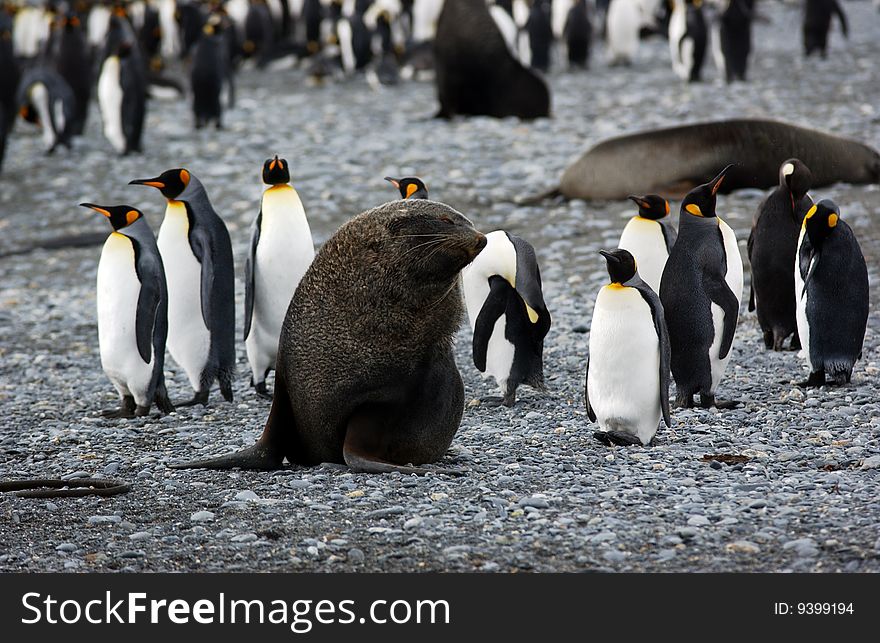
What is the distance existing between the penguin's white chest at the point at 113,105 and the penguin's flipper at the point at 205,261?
23.6 ft

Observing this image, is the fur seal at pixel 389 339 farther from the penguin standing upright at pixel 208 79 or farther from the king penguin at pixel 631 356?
the penguin standing upright at pixel 208 79

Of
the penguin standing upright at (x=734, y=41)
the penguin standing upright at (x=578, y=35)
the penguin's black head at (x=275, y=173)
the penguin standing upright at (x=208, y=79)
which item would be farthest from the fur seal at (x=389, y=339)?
the penguin standing upright at (x=578, y=35)

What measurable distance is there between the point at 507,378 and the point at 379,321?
4.37 feet

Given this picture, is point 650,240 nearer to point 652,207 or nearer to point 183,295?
point 652,207

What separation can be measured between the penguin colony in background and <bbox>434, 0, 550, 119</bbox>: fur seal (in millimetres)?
45

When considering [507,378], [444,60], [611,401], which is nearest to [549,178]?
[444,60]

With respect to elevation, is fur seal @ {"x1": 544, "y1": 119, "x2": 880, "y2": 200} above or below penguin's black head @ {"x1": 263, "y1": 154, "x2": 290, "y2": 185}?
below

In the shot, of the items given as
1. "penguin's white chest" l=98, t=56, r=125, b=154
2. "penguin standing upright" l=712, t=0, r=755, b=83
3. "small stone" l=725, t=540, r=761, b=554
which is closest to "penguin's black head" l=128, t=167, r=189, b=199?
"small stone" l=725, t=540, r=761, b=554

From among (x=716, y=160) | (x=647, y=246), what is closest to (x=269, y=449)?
(x=647, y=246)

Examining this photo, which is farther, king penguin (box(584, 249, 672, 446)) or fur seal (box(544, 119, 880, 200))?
fur seal (box(544, 119, 880, 200))

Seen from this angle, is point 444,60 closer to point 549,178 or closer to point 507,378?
point 549,178

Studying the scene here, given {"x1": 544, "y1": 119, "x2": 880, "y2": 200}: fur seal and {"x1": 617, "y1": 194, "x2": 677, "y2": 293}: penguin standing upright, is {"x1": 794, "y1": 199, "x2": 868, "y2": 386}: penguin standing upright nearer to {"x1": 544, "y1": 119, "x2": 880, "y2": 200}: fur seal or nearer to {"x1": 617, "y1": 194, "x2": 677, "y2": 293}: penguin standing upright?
{"x1": 617, "y1": 194, "x2": 677, "y2": 293}: penguin standing upright

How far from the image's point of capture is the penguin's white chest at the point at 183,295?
5.84 meters

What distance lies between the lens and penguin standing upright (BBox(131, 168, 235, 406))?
5836 millimetres
